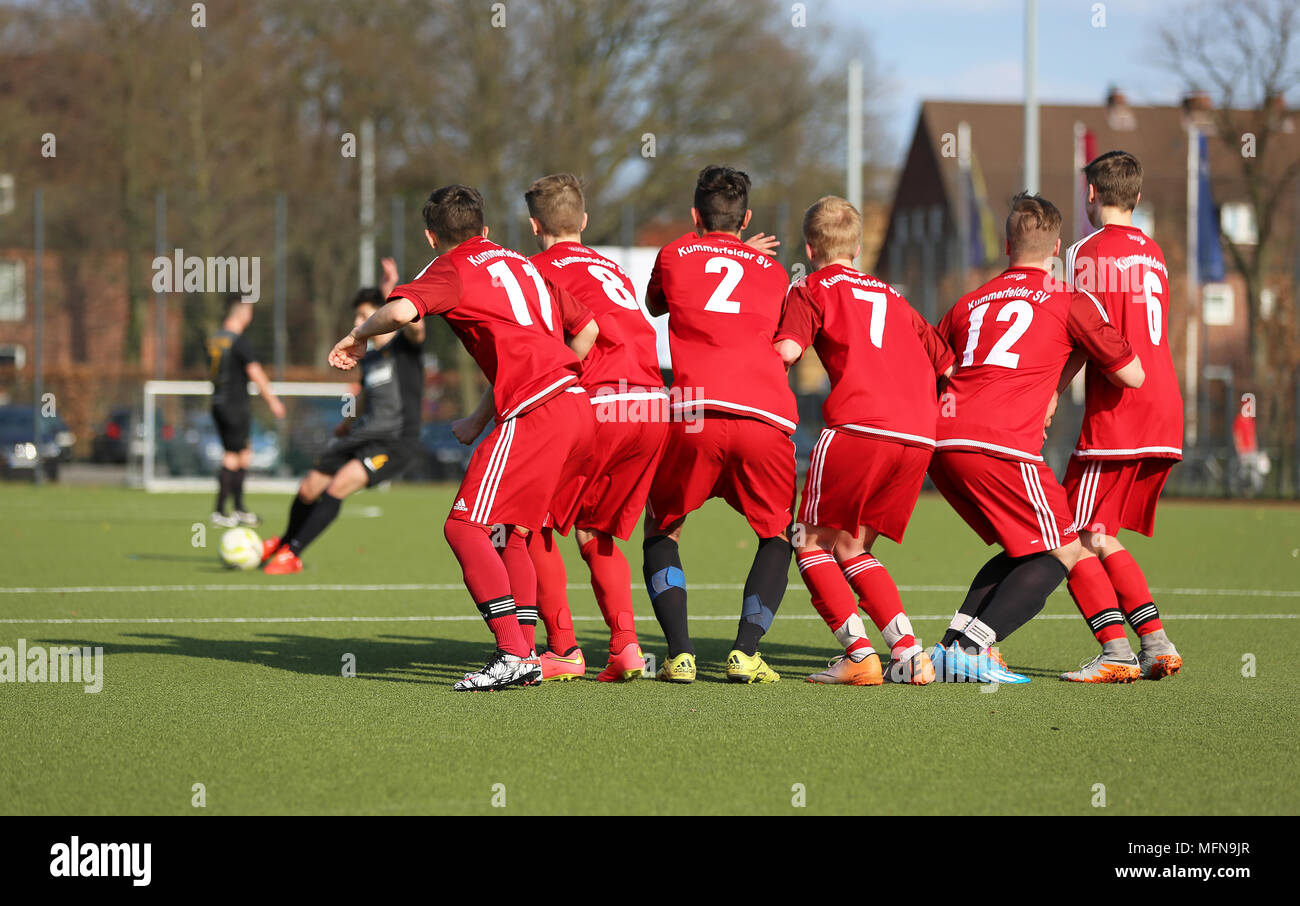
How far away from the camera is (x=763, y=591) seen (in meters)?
6.37

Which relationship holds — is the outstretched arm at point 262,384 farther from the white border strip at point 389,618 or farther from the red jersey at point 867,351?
the red jersey at point 867,351

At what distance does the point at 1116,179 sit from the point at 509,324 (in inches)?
108

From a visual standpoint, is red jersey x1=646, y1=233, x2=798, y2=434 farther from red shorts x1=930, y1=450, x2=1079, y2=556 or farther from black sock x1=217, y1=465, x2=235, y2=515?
black sock x1=217, y1=465, x2=235, y2=515

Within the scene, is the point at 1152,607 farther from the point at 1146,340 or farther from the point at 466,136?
the point at 466,136

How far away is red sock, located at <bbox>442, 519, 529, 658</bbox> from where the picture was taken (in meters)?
6.03

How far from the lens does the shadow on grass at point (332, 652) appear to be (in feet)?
22.0

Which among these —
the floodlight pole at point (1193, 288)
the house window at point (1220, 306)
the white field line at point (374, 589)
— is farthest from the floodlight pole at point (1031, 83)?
the house window at point (1220, 306)

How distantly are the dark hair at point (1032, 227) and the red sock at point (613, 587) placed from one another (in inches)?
83.2

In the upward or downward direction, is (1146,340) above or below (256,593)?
above

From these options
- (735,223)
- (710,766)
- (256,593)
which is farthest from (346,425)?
(710,766)

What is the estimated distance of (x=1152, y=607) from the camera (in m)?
6.59

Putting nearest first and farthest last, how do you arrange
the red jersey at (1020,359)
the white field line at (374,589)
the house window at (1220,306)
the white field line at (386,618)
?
the red jersey at (1020,359), the white field line at (386,618), the white field line at (374,589), the house window at (1220,306)

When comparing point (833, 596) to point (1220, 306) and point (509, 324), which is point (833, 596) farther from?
point (1220, 306)
